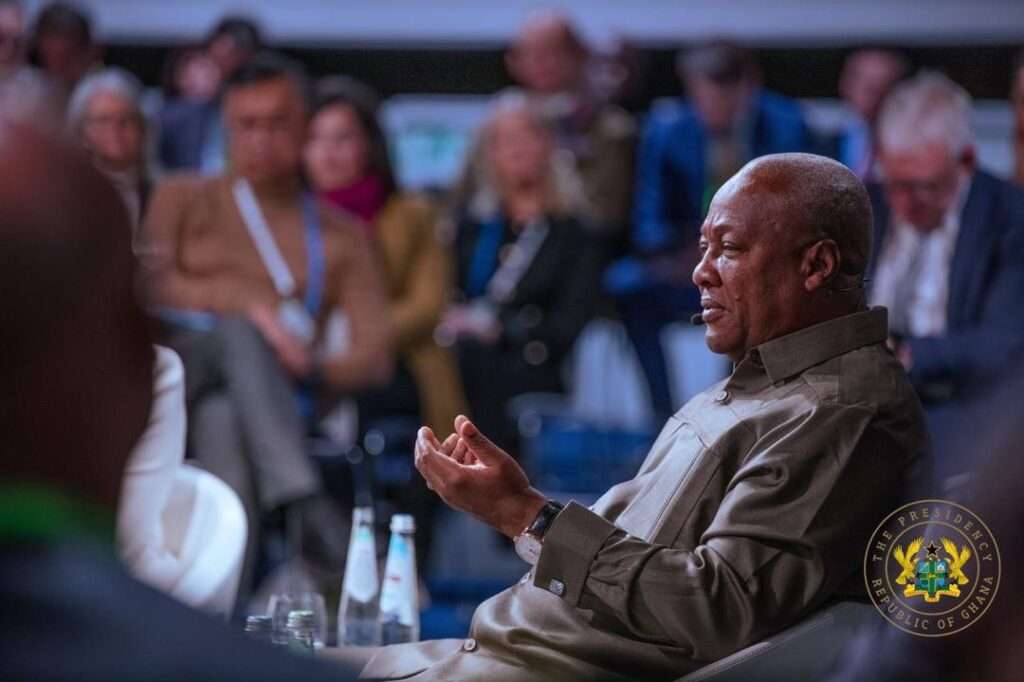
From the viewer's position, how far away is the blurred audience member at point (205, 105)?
6574mm

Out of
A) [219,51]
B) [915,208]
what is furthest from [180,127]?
[915,208]

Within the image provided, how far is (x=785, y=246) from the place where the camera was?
7.95 feet

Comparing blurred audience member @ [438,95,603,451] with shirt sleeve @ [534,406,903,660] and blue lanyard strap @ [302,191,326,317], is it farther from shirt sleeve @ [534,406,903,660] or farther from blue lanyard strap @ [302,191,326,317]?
shirt sleeve @ [534,406,903,660]

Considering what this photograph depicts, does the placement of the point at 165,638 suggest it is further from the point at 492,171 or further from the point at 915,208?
the point at 492,171

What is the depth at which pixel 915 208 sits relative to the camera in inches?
179

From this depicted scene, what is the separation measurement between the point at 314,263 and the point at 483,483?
130 inches

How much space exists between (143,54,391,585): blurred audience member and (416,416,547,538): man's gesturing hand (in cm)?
273

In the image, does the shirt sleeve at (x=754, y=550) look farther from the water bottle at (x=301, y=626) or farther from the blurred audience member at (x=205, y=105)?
the blurred audience member at (x=205, y=105)

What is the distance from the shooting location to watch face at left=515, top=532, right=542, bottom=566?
2316mm

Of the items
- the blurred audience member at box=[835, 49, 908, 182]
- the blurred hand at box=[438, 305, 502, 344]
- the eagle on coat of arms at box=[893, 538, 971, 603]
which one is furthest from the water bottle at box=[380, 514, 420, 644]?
the blurred audience member at box=[835, 49, 908, 182]

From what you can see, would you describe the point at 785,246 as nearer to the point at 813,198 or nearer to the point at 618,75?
the point at 813,198

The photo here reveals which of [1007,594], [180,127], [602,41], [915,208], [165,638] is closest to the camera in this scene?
[165,638]

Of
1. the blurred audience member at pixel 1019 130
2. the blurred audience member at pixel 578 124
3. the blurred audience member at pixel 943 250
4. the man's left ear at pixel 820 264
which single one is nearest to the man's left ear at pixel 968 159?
the blurred audience member at pixel 943 250

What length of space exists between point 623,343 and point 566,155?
807mm
